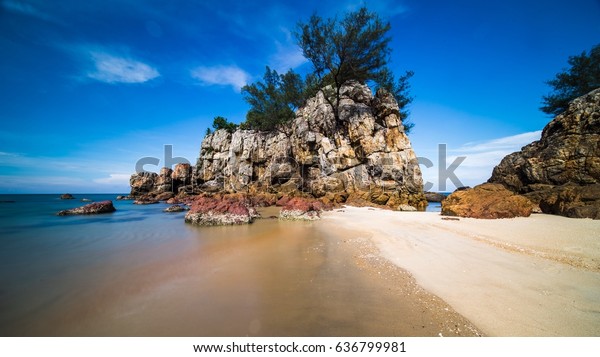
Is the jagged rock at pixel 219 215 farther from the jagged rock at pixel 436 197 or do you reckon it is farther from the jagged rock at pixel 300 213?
the jagged rock at pixel 436 197

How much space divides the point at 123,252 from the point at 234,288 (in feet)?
15.5

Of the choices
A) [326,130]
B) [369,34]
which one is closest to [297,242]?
[326,130]

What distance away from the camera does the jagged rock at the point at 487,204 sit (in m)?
8.60

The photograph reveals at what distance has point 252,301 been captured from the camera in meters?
3.15

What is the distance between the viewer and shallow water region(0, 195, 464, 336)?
2.58 meters

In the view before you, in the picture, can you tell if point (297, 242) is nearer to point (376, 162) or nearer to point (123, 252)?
point (123, 252)

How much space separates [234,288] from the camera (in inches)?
142

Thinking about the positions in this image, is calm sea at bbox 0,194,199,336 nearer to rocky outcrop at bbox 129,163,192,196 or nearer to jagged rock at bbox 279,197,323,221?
jagged rock at bbox 279,197,323,221

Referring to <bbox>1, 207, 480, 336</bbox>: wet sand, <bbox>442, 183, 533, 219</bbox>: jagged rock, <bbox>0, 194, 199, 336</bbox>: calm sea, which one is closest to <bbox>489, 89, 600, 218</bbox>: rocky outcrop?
<bbox>442, 183, 533, 219</bbox>: jagged rock

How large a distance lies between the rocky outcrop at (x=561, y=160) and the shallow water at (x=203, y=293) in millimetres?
10910

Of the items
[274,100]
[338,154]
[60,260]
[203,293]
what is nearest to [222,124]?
[274,100]

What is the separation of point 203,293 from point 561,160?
1828cm

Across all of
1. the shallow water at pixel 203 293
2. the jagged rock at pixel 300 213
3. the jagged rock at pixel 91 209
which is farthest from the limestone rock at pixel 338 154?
the shallow water at pixel 203 293

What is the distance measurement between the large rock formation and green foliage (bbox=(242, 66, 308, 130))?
6.59ft
